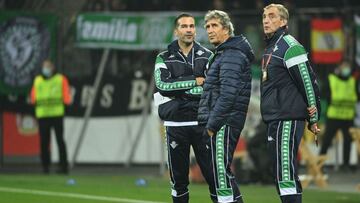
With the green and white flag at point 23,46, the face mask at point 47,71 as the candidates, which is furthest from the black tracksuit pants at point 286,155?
the green and white flag at point 23,46

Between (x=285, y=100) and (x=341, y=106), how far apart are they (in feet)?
37.6

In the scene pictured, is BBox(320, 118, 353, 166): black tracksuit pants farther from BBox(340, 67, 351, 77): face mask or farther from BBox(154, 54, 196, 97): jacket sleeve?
BBox(154, 54, 196, 97): jacket sleeve

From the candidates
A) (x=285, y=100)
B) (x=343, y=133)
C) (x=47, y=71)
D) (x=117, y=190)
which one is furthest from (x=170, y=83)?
(x=343, y=133)

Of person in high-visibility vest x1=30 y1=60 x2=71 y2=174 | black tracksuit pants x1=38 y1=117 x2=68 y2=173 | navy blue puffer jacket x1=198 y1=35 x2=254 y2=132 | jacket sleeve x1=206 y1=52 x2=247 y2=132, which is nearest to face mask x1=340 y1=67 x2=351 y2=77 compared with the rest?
person in high-visibility vest x1=30 y1=60 x2=71 y2=174

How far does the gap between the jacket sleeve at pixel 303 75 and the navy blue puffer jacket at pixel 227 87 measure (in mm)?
424

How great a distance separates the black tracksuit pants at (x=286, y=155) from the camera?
10.6 meters

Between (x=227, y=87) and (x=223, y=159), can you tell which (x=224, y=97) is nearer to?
(x=227, y=87)

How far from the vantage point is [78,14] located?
22.1m

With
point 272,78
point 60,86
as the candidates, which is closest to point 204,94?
point 272,78

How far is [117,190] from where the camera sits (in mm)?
17594

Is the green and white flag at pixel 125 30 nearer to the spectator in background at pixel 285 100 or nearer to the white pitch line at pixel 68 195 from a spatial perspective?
the white pitch line at pixel 68 195

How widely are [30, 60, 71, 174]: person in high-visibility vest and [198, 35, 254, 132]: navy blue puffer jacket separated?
10912mm

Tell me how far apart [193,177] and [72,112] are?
14.0ft

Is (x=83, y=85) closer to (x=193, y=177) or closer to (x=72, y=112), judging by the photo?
(x=72, y=112)
